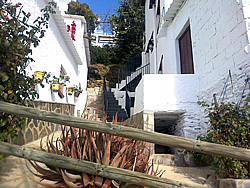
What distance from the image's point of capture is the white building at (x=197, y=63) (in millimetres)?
3439

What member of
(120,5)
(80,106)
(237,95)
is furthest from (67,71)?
(120,5)

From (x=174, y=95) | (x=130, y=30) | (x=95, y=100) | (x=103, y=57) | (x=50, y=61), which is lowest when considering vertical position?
(x=174, y=95)

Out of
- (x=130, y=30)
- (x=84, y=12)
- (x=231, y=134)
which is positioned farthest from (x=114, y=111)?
(x=84, y=12)

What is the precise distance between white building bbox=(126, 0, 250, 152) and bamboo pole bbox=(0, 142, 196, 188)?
255 centimetres

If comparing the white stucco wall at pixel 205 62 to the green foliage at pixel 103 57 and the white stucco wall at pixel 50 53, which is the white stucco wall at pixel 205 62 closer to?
the white stucco wall at pixel 50 53

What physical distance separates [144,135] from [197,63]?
13.4ft

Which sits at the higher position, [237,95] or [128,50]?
[128,50]

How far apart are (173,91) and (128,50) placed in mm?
12262

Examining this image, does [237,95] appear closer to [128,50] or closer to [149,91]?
[149,91]

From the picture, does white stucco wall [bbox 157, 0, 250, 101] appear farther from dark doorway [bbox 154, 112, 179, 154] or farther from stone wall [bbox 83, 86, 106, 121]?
stone wall [bbox 83, 86, 106, 121]

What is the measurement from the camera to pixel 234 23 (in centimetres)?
350

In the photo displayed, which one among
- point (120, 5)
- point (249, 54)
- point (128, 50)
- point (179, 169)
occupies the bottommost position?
point (179, 169)

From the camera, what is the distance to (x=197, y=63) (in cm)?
514

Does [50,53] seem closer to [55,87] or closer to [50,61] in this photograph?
[50,61]
